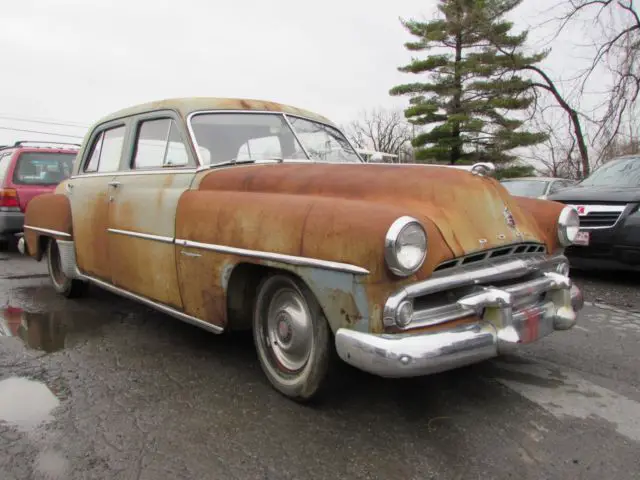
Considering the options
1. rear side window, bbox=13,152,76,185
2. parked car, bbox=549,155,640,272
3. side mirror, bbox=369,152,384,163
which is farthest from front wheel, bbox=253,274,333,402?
rear side window, bbox=13,152,76,185

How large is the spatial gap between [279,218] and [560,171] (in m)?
26.2

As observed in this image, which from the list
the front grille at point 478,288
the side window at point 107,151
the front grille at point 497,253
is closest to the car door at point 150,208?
the side window at point 107,151

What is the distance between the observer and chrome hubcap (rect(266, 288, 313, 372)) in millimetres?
2762

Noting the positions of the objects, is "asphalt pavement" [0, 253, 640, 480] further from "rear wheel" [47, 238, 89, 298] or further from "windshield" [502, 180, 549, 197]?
"windshield" [502, 180, 549, 197]

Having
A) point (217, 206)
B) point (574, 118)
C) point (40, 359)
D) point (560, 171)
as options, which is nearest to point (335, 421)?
point (217, 206)

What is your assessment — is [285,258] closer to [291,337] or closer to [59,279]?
[291,337]

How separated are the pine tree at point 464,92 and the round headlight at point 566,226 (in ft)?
75.7

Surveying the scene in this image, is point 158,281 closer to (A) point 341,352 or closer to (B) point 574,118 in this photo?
(A) point 341,352

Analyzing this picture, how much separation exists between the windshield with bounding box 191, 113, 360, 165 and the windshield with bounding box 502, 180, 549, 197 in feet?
21.6

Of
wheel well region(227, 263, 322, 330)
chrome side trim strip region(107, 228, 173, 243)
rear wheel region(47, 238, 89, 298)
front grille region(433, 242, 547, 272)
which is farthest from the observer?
rear wheel region(47, 238, 89, 298)

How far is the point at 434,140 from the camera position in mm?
27641

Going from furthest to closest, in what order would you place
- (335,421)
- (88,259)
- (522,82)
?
(522,82)
(88,259)
(335,421)

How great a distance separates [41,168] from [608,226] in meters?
8.19

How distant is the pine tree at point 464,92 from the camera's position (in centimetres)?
2575
